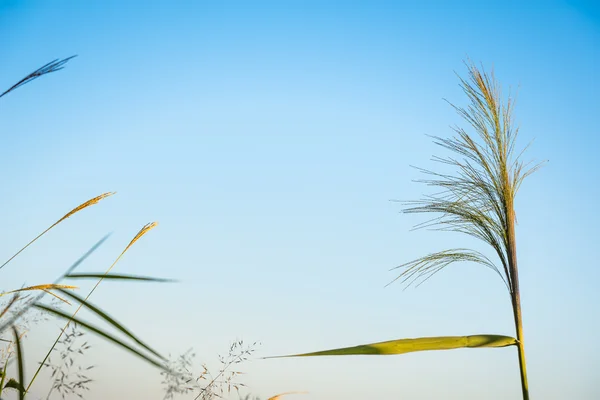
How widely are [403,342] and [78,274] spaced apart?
135cm

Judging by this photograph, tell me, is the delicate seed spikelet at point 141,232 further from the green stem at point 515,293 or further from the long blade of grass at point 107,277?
the green stem at point 515,293

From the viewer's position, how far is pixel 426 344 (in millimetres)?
2020

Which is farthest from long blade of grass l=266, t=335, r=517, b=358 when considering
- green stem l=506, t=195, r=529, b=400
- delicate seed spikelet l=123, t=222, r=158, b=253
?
delicate seed spikelet l=123, t=222, r=158, b=253

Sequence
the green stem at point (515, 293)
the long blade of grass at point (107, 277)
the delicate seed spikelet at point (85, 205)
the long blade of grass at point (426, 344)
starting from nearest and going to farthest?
1. the long blade of grass at point (107, 277)
2. the delicate seed spikelet at point (85, 205)
3. the long blade of grass at point (426, 344)
4. the green stem at point (515, 293)

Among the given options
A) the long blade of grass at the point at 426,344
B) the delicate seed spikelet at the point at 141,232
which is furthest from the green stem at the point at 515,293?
the delicate seed spikelet at the point at 141,232

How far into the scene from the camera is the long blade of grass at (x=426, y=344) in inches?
71.9

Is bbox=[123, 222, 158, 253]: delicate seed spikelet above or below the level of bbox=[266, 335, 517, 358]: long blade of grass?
above

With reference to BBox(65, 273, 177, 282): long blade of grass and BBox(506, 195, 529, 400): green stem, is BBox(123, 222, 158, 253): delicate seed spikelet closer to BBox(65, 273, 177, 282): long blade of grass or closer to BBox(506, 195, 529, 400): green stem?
BBox(65, 273, 177, 282): long blade of grass

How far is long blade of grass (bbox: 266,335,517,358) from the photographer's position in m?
1.83

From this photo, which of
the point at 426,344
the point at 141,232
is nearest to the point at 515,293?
the point at 426,344

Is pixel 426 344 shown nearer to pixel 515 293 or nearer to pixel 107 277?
pixel 515 293

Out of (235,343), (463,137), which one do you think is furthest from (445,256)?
(235,343)

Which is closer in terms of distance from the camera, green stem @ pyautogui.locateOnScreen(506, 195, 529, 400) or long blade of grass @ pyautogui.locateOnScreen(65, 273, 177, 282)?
long blade of grass @ pyautogui.locateOnScreen(65, 273, 177, 282)

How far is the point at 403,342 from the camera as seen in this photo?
198 cm
